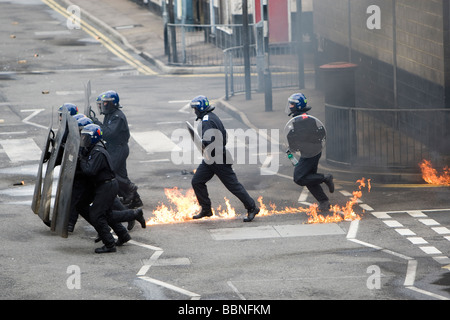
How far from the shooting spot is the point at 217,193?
16.5 metres

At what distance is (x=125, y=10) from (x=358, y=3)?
21.7m

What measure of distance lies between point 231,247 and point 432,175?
502 centimetres

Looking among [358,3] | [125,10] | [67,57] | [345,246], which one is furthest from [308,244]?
[125,10]

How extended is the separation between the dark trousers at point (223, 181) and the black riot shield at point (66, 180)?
7.72ft

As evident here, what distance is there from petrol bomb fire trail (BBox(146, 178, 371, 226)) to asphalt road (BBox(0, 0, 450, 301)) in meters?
0.16

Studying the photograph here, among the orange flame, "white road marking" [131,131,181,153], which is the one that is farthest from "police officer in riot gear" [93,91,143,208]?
the orange flame

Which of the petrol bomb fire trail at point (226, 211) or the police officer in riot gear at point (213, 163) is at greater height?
the police officer in riot gear at point (213, 163)

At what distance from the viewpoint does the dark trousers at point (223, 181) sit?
14.6m

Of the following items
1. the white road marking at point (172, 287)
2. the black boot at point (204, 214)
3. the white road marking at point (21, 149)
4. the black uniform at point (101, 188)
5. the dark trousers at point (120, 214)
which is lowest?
the black boot at point (204, 214)

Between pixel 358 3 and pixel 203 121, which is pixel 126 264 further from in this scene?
pixel 358 3

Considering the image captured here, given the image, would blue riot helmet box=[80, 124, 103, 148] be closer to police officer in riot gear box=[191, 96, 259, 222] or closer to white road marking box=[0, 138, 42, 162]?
police officer in riot gear box=[191, 96, 259, 222]

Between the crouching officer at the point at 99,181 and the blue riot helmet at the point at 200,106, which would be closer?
the crouching officer at the point at 99,181

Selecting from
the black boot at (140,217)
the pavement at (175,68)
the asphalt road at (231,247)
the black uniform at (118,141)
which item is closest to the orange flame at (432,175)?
the pavement at (175,68)

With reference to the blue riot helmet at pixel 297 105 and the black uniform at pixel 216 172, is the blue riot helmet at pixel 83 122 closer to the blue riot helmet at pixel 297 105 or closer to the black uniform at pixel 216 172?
the black uniform at pixel 216 172
